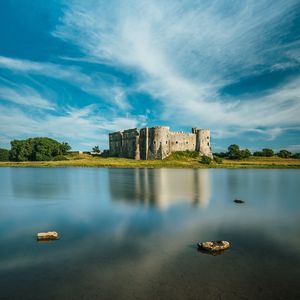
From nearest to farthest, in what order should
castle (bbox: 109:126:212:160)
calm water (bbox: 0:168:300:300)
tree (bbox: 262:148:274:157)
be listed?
calm water (bbox: 0:168:300:300) → castle (bbox: 109:126:212:160) → tree (bbox: 262:148:274:157)

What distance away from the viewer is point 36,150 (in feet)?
260

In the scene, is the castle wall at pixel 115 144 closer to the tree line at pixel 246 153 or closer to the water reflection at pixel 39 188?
the tree line at pixel 246 153

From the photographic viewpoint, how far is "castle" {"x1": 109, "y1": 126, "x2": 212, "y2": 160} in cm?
7250

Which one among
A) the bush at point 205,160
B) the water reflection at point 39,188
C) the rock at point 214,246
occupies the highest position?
the bush at point 205,160

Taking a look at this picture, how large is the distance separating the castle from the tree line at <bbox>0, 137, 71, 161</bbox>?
19792 mm

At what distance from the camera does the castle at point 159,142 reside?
7250 centimetres

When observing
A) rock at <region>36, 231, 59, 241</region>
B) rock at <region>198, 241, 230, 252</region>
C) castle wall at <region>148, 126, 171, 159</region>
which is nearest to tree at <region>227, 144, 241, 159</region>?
castle wall at <region>148, 126, 171, 159</region>

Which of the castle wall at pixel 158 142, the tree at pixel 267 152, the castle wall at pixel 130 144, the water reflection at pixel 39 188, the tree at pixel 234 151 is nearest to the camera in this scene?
the water reflection at pixel 39 188

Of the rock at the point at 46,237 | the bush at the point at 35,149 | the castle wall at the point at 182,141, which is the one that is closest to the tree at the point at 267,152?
the castle wall at the point at 182,141

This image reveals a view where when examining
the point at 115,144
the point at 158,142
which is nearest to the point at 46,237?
the point at 158,142

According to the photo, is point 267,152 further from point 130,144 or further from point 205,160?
point 130,144

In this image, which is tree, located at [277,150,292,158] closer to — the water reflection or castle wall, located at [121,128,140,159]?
castle wall, located at [121,128,140,159]

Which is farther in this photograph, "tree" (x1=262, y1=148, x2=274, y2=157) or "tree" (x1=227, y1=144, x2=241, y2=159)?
"tree" (x1=262, y1=148, x2=274, y2=157)

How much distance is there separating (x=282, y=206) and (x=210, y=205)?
15.3 ft
